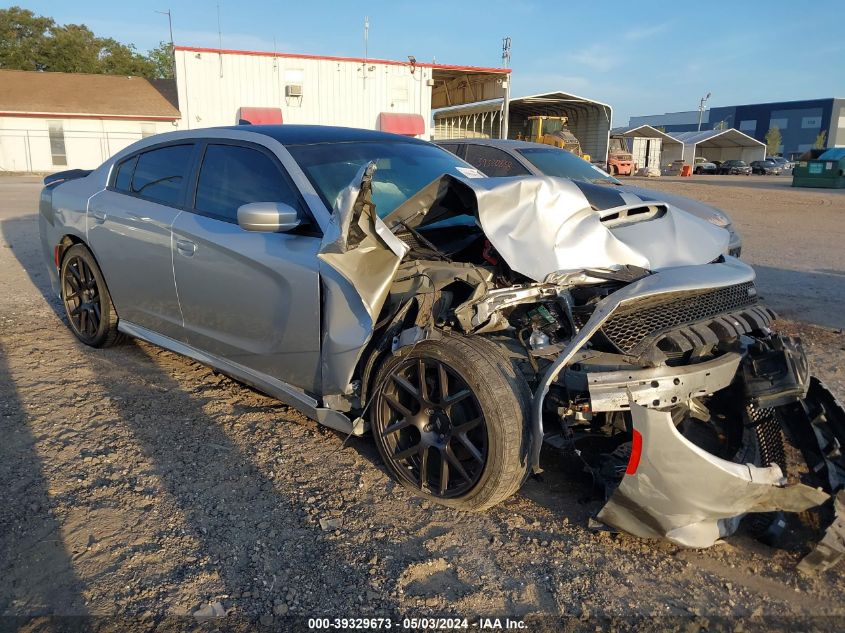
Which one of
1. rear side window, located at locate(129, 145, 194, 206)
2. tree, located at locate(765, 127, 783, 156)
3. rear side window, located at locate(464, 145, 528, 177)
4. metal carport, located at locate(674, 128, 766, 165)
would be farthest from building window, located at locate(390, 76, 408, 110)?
tree, located at locate(765, 127, 783, 156)

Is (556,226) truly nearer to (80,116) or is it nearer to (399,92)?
(399,92)

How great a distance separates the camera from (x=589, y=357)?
2.81m

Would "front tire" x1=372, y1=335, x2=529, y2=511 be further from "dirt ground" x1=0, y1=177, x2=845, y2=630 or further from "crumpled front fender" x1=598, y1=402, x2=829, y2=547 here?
"crumpled front fender" x1=598, y1=402, x2=829, y2=547

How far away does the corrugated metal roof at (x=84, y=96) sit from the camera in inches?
1307

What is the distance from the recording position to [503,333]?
3.17 meters

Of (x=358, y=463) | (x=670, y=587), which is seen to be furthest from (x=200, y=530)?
(x=670, y=587)

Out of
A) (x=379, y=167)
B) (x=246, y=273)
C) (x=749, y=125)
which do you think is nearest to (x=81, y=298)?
(x=246, y=273)

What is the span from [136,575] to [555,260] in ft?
7.29

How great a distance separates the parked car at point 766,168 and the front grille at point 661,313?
59171 millimetres

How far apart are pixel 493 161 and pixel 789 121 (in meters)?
90.7

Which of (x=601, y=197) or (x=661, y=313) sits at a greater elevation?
(x=601, y=197)

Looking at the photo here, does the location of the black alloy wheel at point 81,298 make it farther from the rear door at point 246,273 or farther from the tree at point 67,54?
the tree at point 67,54

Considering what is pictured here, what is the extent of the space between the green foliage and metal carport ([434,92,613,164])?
2790 cm

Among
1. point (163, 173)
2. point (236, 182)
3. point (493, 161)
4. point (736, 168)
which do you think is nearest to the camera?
point (236, 182)
